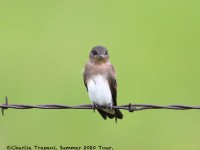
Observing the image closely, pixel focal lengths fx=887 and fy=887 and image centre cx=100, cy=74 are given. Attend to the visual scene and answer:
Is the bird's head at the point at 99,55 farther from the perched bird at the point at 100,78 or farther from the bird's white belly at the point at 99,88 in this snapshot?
the bird's white belly at the point at 99,88

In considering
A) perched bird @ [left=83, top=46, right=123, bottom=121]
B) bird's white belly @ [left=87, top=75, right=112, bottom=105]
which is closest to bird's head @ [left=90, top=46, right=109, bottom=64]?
perched bird @ [left=83, top=46, right=123, bottom=121]

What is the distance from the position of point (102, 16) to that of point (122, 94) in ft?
12.5

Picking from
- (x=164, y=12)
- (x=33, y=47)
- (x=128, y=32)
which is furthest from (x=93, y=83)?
(x=164, y=12)

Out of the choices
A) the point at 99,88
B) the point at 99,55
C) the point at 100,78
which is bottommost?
the point at 99,88

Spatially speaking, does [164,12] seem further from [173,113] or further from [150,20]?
[173,113]

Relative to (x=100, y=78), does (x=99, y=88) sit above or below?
below

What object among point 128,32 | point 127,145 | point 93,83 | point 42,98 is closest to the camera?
point 93,83

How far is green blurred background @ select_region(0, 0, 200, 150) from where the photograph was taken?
12492mm

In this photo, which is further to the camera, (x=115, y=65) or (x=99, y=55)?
(x=115, y=65)

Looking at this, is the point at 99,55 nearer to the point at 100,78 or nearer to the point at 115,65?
the point at 100,78

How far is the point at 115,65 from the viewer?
14.3 metres

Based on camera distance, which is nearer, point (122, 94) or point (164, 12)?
point (122, 94)

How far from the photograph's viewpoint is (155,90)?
45.0 feet

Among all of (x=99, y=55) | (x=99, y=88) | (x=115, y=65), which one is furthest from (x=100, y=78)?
(x=115, y=65)
